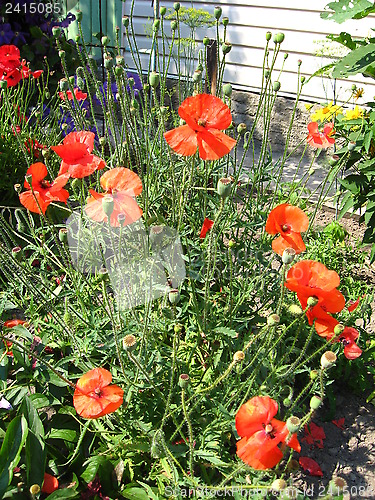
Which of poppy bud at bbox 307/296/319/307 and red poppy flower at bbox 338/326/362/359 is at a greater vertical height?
poppy bud at bbox 307/296/319/307

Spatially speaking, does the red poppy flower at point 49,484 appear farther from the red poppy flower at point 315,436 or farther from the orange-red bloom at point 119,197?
the red poppy flower at point 315,436

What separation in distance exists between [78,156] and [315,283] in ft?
2.88

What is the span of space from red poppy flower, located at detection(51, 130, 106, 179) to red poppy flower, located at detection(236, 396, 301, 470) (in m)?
0.87

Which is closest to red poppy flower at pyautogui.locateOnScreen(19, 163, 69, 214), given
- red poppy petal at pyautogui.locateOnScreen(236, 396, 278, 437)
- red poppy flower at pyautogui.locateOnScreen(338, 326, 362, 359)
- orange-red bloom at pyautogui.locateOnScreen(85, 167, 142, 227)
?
orange-red bloom at pyautogui.locateOnScreen(85, 167, 142, 227)

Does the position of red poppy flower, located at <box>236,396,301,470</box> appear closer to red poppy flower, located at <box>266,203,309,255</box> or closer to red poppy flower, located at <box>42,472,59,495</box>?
red poppy flower, located at <box>266,203,309,255</box>

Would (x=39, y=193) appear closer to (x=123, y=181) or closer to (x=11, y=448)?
(x=123, y=181)

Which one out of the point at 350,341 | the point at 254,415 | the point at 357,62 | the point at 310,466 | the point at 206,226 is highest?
the point at 357,62

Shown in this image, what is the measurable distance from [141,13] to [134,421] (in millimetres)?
5305


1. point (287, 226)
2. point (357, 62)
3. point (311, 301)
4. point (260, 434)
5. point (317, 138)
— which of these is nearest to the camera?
point (260, 434)

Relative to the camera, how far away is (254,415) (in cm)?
117

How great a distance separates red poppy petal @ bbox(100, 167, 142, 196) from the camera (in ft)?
4.88

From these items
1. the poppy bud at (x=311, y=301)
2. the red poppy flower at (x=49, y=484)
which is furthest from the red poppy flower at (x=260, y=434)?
the red poppy flower at (x=49, y=484)

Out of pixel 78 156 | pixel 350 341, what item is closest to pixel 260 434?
pixel 350 341

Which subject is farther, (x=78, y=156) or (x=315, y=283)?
(x=78, y=156)
